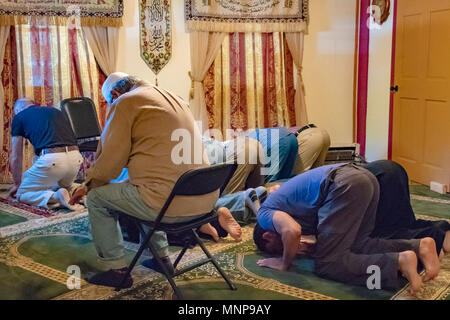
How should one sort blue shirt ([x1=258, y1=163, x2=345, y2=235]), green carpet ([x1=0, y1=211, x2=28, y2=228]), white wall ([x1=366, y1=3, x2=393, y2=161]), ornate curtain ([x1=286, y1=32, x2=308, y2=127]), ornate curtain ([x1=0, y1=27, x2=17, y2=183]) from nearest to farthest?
1. blue shirt ([x1=258, y1=163, x2=345, y2=235])
2. green carpet ([x1=0, y1=211, x2=28, y2=228])
3. ornate curtain ([x1=0, y1=27, x2=17, y2=183])
4. white wall ([x1=366, y1=3, x2=393, y2=161])
5. ornate curtain ([x1=286, y1=32, x2=308, y2=127])

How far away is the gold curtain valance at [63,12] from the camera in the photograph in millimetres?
5777

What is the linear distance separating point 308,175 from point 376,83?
374 centimetres

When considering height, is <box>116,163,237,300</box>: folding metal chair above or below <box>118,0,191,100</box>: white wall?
below

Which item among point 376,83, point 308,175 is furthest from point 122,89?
point 376,83

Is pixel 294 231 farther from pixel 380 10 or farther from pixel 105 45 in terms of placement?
pixel 380 10

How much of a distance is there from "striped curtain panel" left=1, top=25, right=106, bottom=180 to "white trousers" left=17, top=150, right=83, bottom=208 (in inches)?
46.9

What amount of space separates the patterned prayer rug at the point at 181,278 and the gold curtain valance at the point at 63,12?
2.73 meters

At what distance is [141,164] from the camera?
3002mm

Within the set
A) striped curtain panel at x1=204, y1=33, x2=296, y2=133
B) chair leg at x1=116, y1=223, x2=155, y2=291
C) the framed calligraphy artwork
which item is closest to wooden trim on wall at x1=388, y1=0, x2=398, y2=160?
striped curtain panel at x1=204, y1=33, x2=296, y2=133

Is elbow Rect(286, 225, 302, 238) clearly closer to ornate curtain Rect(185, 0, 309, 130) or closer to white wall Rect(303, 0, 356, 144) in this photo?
ornate curtain Rect(185, 0, 309, 130)

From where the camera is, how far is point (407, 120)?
19.9ft

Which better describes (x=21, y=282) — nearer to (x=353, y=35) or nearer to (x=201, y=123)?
(x=201, y=123)

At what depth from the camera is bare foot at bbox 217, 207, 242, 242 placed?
3.83 m

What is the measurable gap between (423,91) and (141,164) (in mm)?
3788
